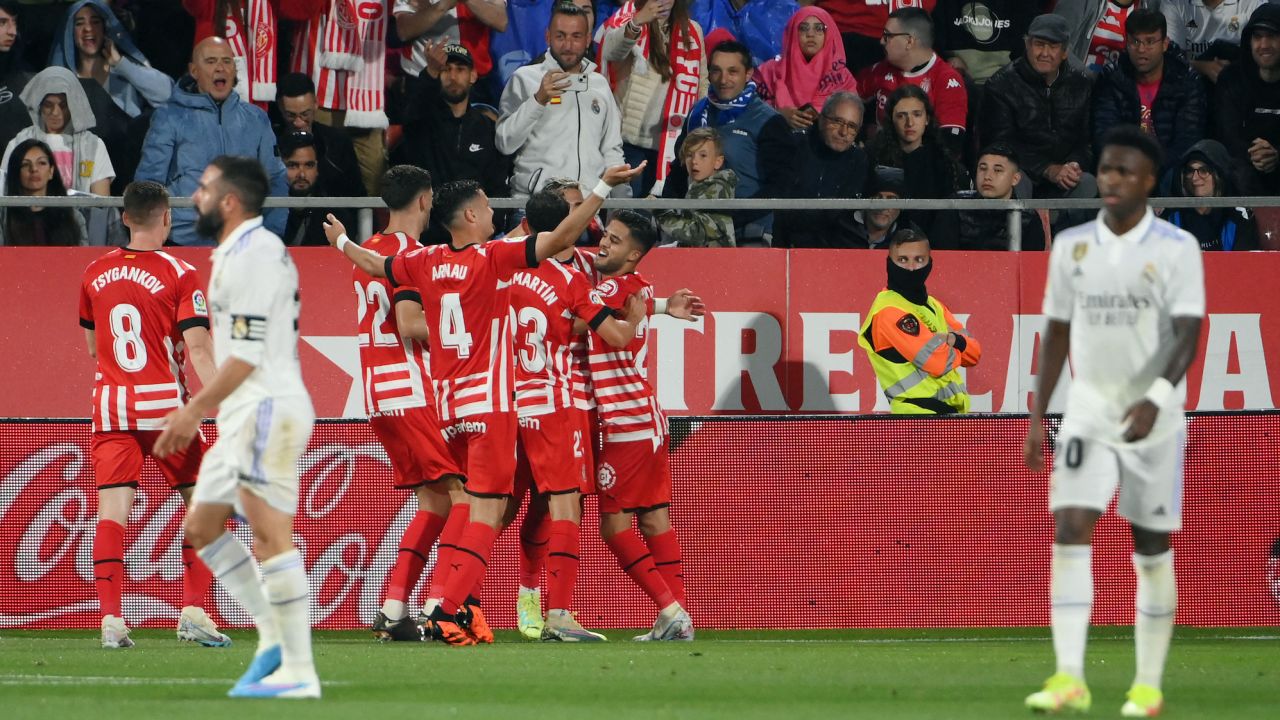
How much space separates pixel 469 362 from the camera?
10.0m

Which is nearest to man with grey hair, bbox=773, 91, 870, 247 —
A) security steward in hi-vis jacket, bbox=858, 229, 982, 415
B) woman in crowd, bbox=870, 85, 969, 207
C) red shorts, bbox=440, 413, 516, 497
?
woman in crowd, bbox=870, 85, 969, 207

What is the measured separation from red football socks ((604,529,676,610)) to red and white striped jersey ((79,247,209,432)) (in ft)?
9.16

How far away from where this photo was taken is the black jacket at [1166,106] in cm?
1493

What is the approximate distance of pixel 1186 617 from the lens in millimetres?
11594

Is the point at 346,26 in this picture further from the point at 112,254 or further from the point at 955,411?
the point at 955,411

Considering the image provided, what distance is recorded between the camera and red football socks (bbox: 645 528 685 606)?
432 inches

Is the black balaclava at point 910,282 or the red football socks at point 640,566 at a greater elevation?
the black balaclava at point 910,282

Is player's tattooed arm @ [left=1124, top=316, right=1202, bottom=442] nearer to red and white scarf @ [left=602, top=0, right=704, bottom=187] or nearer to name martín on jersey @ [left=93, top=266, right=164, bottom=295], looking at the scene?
name martín on jersey @ [left=93, top=266, right=164, bottom=295]

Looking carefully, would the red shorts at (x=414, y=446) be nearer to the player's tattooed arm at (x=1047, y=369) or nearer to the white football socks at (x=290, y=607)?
the white football socks at (x=290, y=607)

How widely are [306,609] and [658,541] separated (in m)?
4.33

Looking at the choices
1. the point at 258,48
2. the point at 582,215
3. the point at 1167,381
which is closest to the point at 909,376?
the point at 582,215

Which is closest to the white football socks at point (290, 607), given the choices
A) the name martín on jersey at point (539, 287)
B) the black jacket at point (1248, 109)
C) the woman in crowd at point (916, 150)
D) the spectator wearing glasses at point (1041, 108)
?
the name martín on jersey at point (539, 287)

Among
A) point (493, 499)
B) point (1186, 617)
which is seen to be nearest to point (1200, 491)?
point (1186, 617)

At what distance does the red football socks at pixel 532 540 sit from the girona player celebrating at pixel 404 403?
2.02ft
